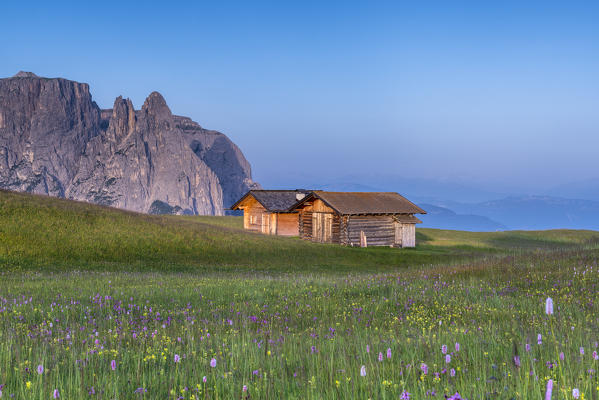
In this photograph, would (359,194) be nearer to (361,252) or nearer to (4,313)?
(361,252)

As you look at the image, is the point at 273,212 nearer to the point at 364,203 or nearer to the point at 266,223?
the point at 266,223

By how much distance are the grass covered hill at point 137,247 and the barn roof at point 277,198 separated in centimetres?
1648

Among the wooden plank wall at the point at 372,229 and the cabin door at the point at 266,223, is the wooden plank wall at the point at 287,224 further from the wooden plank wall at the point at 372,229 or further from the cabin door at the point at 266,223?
the wooden plank wall at the point at 372,229

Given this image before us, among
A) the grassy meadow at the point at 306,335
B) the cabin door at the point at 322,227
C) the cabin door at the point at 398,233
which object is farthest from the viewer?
the cabin door at the point at 398,233

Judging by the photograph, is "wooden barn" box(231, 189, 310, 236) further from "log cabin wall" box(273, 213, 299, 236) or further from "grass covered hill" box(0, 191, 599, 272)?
"grass covered hill" box(0, 191, 599, 272)

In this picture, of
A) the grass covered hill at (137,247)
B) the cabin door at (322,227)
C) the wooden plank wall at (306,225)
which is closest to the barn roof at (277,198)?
the wooden plank wall at (306,225)

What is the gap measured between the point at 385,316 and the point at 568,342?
4614 mm

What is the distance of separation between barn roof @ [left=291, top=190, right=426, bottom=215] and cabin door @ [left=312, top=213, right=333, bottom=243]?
7.87ft

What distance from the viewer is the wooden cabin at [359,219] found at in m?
50.7

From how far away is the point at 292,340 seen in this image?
264 inches

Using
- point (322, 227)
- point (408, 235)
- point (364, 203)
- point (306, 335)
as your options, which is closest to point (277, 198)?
point (322, 227)

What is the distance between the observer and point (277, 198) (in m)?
65.4

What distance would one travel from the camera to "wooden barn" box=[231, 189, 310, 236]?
62281 millimetres

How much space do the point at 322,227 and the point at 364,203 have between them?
19.5 feet
